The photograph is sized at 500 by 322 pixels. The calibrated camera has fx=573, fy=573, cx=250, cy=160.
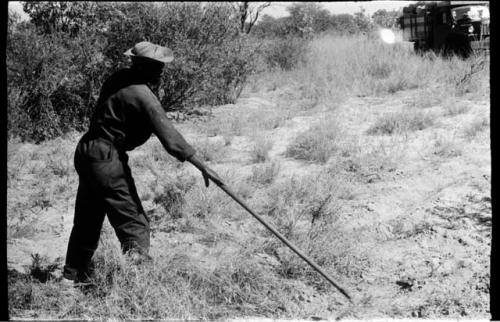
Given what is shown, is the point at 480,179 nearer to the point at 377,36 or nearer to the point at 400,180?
the point at 400,180

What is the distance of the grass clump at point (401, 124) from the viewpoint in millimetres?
7242

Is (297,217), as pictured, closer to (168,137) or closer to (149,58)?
(168,137)

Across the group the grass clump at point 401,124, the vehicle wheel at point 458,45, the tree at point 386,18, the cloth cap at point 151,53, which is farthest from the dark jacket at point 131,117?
the tree at point 386,18

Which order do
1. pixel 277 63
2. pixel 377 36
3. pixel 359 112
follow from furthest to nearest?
pixel 377 36, pixel 277 63, pixel 359 112

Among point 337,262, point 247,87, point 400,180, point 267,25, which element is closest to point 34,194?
point 337,262

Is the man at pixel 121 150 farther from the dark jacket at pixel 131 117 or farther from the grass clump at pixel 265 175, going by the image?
the grass clump at pixel 265 175

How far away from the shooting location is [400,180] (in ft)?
19.0

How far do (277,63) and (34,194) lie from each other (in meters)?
8.12

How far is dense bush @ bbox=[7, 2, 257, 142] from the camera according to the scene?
7035 mm

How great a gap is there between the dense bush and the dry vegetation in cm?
52

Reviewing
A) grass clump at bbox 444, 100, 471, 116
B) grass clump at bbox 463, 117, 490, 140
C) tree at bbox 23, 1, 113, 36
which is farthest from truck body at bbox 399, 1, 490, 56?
tree at bbox 23, 1, 113, 36

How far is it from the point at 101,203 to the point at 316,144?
11.8 feet

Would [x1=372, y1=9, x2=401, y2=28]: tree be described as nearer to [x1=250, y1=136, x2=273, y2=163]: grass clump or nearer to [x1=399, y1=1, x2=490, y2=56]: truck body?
[x1=399, y1=1, x2=490, y2=56]: truck body

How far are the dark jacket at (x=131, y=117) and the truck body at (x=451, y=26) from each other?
9.06 metres
